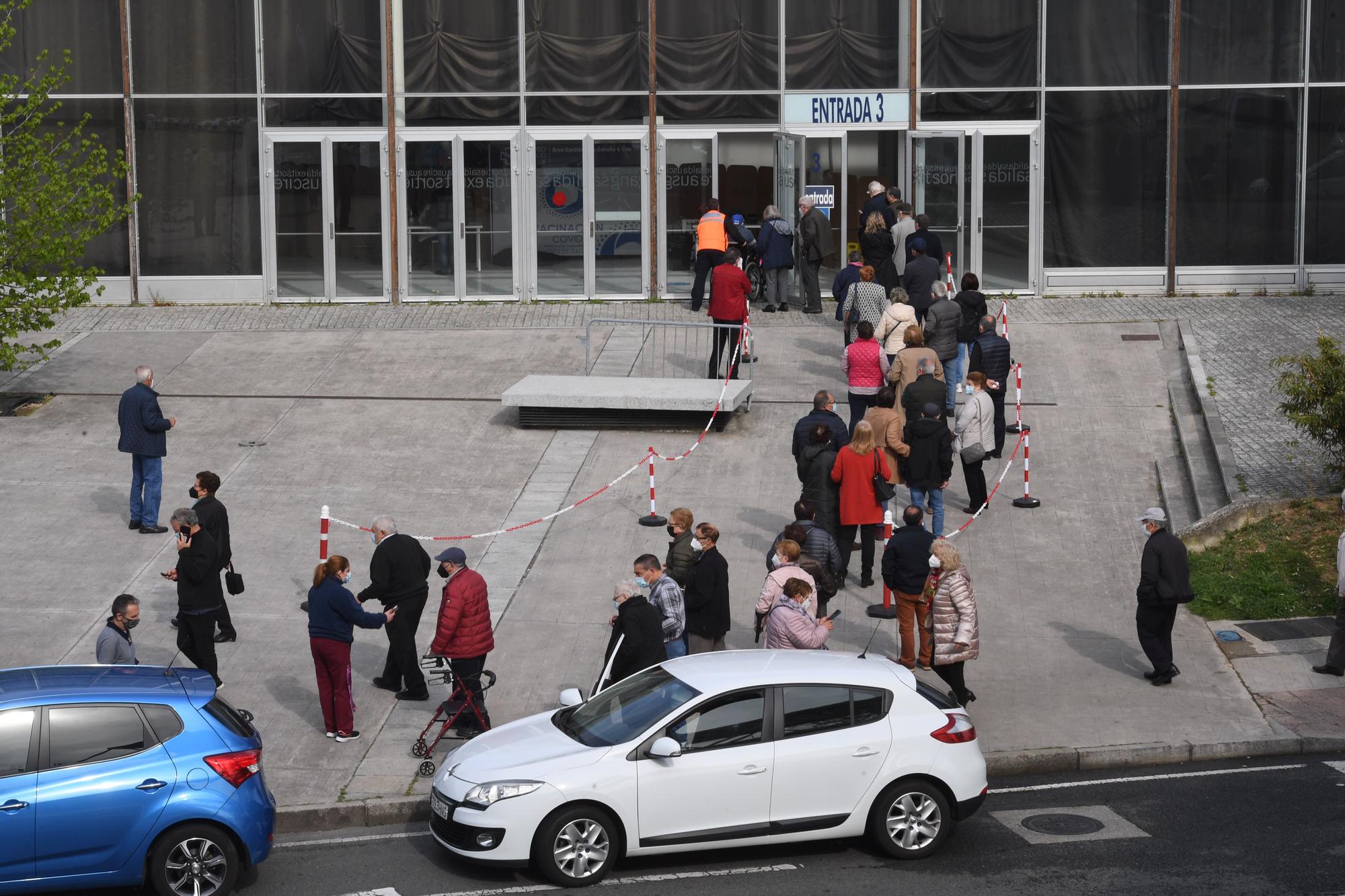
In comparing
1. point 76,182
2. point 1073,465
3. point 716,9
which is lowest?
point 1073,465

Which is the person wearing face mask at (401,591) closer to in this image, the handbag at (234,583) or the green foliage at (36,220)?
the handbag at (234,583)

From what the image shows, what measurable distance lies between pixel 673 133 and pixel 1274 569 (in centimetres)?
1444

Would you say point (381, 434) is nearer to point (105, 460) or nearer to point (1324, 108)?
point (105, 460)

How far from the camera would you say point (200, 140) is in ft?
87.8

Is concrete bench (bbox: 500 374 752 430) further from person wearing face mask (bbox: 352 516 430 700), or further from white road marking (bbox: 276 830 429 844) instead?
white road marking (bbox: 276 830 429 844)

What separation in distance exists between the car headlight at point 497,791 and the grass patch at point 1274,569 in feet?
26.0

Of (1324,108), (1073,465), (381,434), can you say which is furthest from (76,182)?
(1324,108)

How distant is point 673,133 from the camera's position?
26969mm

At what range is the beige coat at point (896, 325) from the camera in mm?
18922

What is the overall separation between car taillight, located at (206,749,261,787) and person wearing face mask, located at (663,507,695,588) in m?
4.12

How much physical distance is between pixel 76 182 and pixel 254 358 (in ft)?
11.9

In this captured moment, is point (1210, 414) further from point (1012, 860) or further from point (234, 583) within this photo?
point (234, 583)

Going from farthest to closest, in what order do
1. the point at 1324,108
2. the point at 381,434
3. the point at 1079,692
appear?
the point at 1324,108 → the point at 381,434 → the point at 1079,692

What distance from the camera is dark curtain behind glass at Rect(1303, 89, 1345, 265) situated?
2678cm
